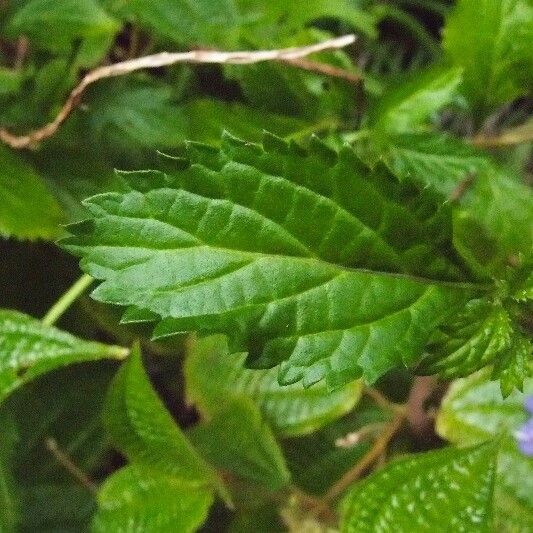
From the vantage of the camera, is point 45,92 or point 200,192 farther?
point 45,92

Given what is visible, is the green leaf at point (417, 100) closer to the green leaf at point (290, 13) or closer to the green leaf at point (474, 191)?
the green leaf at point (474, 191)

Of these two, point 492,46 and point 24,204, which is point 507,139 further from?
point 24,204

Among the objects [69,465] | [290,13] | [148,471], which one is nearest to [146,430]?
[148,471]

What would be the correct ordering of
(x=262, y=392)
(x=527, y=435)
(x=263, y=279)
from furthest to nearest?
(x=262, y=392), (x=527, y=435), (x=263, y=279)

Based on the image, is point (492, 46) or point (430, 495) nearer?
point (430, 495)

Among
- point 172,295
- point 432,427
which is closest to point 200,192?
point 172,295

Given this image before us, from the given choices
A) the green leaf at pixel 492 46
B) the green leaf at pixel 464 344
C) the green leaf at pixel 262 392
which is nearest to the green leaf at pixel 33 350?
the green leaf at pixel 262 392

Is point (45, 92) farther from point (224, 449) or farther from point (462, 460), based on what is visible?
point (462, 460)
